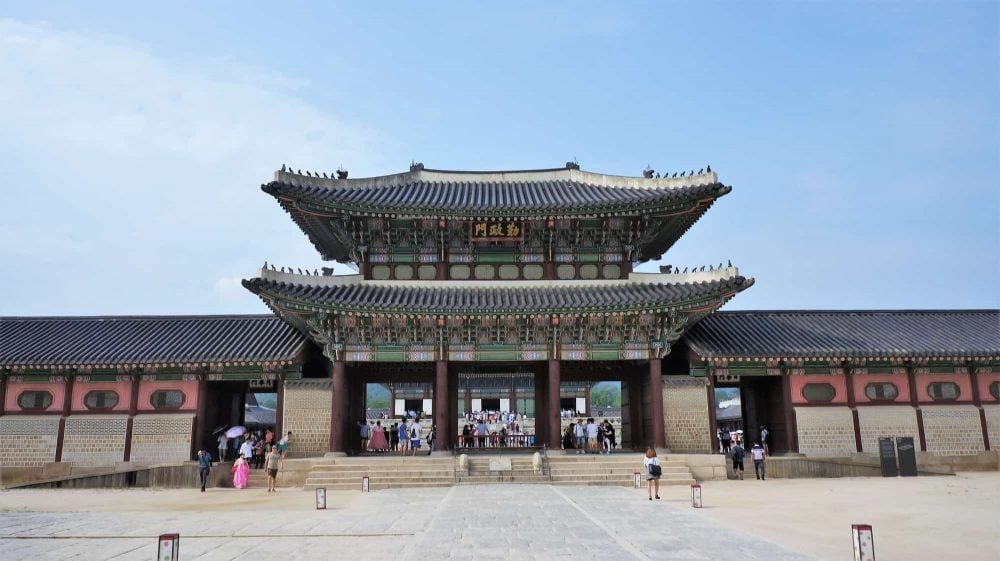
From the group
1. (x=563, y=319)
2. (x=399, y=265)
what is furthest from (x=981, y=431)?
(x=399, y=265)

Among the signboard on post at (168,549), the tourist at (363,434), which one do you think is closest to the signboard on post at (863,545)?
the signboard on post at (168,549)

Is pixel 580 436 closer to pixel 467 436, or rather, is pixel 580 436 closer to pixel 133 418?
pixel 467 436

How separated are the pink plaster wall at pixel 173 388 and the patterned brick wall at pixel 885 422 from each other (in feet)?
88.9

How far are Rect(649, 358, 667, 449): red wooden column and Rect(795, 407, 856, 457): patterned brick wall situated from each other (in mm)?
5859

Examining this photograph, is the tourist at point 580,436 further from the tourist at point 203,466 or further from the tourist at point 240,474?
the tourist at point 203,466

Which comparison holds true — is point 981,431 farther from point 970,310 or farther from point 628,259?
point 628,259

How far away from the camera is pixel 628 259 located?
2938 cm

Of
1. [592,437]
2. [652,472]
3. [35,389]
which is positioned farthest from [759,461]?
[35,389]

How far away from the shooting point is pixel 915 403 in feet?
92.4

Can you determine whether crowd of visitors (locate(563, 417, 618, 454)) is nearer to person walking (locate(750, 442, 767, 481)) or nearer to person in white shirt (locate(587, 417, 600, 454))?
person in white shirt (locate(587, 417, 600, 454))

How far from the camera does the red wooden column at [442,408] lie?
2633 centimetres

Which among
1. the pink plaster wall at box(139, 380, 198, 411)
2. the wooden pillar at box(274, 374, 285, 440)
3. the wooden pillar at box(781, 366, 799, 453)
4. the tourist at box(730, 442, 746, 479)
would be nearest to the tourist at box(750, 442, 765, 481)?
the tourist at box(730, 442, 746, 479)

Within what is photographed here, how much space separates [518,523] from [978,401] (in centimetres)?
2396

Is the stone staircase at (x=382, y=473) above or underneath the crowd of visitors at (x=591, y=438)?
underneath
